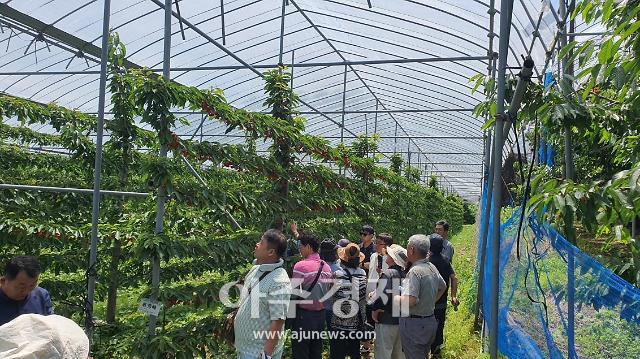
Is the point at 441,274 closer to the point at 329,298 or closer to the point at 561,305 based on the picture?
the point at 329,298

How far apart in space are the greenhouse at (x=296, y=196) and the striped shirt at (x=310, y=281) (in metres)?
0.02

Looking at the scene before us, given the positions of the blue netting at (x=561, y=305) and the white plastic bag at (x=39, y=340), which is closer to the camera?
the white plastic bag at (x=39, y=340)

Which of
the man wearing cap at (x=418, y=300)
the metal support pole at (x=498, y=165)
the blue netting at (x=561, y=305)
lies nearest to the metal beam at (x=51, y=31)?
the man wearing cap at (x=418, y=300)

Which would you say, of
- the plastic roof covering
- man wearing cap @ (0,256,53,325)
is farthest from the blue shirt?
the plastic roof covering

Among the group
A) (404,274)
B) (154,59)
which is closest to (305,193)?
(404,274)

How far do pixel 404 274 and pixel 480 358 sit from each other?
1.52m

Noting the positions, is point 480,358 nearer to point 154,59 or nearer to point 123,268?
point 123,268

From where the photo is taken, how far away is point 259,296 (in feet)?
11.3

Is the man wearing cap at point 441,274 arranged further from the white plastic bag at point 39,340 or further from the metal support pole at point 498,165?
the white plastic bag at point 39,340

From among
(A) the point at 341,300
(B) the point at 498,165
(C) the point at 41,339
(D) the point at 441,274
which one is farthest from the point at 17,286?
(D) the point at 441,274

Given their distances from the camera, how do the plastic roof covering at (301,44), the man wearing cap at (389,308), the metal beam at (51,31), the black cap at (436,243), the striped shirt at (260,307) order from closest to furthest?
the striped shirt at (260,307) < the man wearing cap at (389,308) < the black cap at (436,243) < the metal beam at (51,31) < the plastic roof covering at (301,44)

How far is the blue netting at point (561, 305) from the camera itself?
2500 mm

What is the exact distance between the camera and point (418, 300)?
13.9 feet

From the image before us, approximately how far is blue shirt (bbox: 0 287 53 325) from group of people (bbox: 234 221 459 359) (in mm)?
1200
